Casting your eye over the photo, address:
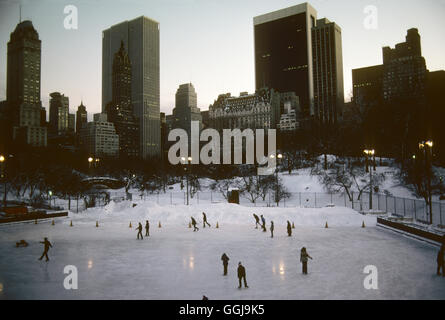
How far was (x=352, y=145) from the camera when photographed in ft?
249

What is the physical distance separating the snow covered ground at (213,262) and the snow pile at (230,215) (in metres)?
1.16

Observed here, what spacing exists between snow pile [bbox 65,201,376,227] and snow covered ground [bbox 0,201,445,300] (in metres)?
1.16

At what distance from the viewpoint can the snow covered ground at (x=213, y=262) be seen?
484 inches

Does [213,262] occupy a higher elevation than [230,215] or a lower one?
lower

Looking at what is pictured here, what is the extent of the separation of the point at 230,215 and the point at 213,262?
1728 centimetres

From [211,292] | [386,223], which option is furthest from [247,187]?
[211,292]

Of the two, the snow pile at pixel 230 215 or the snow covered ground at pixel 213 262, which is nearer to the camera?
the snow covered ground at pixel 213 262

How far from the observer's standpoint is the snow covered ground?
12305mm

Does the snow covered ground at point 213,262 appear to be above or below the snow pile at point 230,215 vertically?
below

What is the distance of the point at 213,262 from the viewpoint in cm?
1681

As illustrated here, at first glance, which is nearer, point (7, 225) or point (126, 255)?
point (126, 255)

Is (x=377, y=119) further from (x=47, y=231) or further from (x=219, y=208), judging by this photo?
(x=47, y=231)
